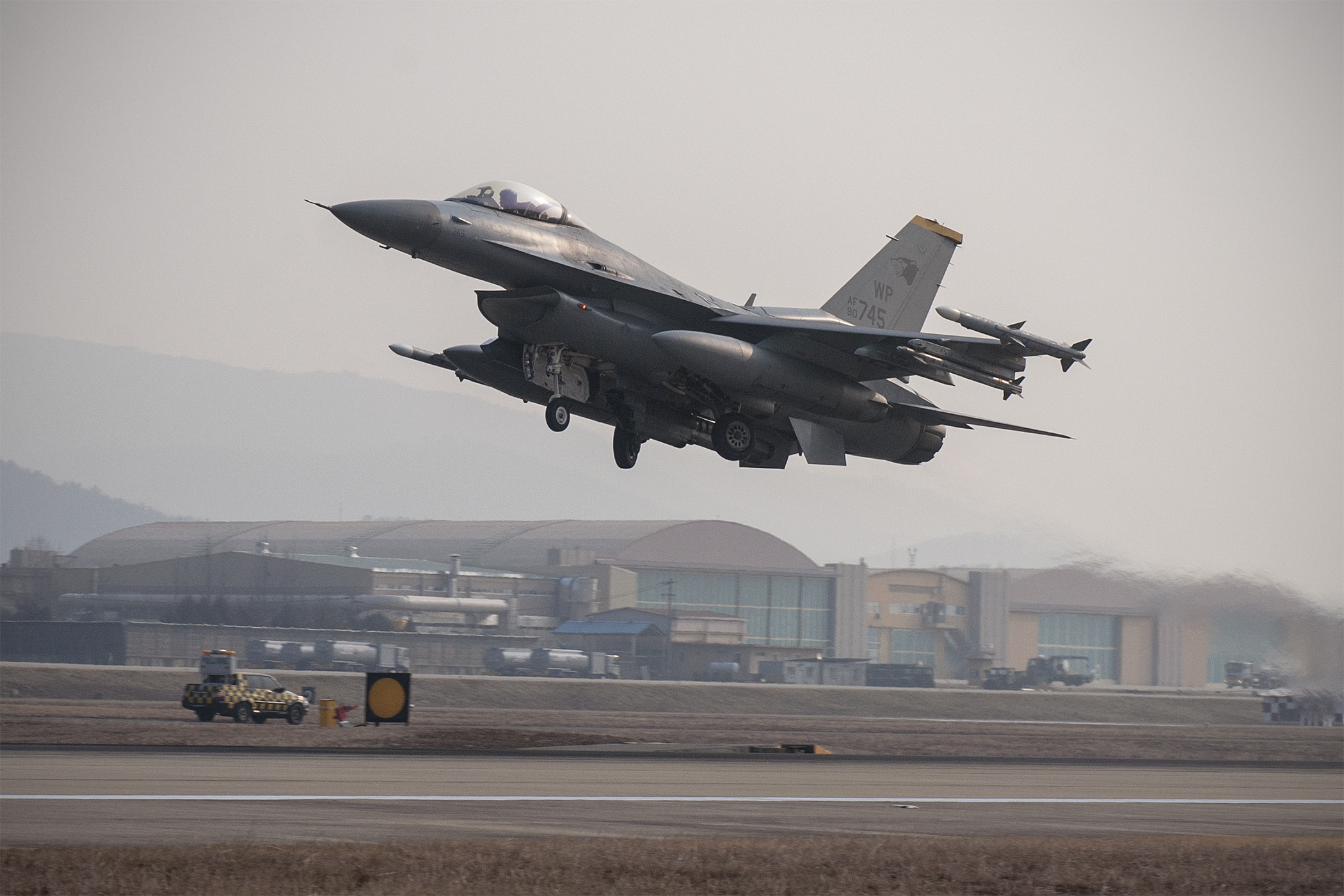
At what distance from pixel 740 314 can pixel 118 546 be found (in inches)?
4366

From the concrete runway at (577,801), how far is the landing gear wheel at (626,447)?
7.10 metres

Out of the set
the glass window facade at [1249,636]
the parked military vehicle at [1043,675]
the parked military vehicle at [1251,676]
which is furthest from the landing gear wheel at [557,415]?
the parked military vehicle at [1043,675]

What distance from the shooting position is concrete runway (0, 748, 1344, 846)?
23484 millimetres

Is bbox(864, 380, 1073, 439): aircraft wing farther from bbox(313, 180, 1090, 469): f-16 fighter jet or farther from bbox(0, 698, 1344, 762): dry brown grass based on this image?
bbox(0, 698, 1344, 762): dry brown grass

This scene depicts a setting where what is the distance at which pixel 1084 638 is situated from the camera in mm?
112125

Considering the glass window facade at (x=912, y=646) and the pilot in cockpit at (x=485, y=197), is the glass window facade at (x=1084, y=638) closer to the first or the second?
the glass window facade at (x=912, y=646)

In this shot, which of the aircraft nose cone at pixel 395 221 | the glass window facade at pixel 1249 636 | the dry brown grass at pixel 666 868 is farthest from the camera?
the glass window facade at pixel 1249 636

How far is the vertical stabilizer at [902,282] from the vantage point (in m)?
34.8

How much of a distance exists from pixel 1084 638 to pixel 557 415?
94.4m

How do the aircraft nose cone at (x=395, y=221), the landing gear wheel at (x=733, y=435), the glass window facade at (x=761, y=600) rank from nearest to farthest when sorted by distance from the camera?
the aircraft nose cone at (x=395, y=221)
the landing gear wheel at (x=733, y=435)
the glass window facade at (x=761, y=600)

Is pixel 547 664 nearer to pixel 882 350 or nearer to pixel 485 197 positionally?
pixel 882 350

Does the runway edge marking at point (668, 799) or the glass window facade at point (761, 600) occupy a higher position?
the glass window facade at point (761, 600)

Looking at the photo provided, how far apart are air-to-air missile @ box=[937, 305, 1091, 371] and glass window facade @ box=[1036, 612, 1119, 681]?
8077 cm

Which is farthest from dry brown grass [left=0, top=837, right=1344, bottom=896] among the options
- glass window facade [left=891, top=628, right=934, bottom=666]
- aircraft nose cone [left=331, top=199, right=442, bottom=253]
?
glass window facade [left=891, top=628, right=934, bottom=666]
